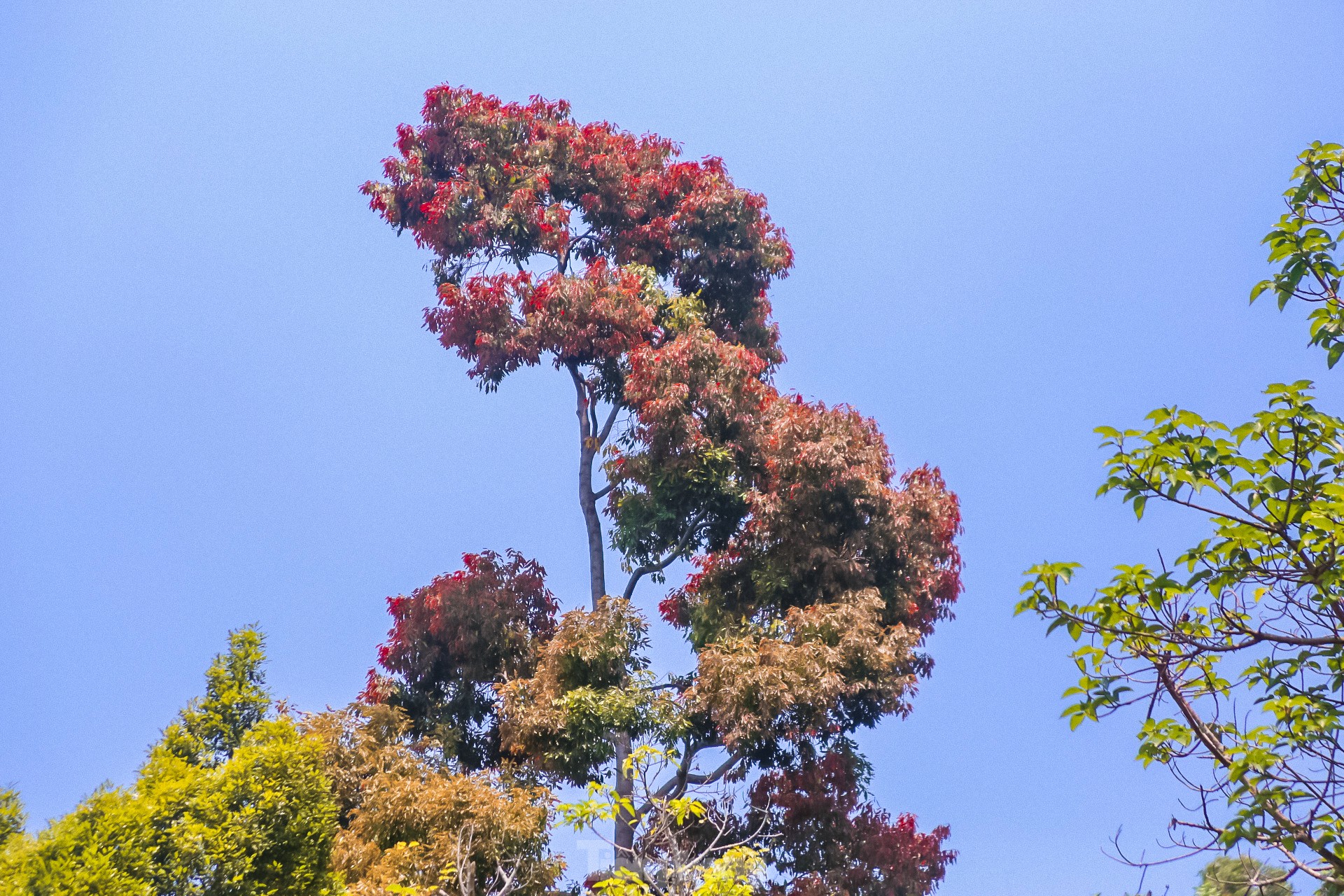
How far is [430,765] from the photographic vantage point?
12.8m

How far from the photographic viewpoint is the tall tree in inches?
476

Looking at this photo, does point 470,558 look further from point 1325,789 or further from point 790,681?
point 1325,789

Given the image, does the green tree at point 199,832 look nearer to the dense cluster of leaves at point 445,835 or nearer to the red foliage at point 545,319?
the dense cluster of leaves at point 445,835

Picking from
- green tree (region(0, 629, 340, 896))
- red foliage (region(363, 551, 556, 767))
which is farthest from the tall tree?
green tree (region(0, 629, 340, 896))

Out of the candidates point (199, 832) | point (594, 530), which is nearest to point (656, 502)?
point (594, 530)

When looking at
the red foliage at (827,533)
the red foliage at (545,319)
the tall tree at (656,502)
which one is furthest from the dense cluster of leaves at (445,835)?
the red foliage at (545,319)

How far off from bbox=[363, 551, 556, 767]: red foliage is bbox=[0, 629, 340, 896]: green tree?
4.71 metres

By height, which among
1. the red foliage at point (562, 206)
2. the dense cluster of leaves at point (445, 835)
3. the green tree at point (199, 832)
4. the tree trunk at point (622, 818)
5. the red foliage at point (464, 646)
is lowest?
the green tree at point (199, 832)

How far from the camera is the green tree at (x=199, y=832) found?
7.45 meters

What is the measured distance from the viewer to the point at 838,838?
39.7 ft

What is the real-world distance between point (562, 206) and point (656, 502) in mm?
5911

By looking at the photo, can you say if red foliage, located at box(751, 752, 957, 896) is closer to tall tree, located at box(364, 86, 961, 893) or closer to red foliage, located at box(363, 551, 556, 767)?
tall tree, located at box(364, 86, 961, 893)

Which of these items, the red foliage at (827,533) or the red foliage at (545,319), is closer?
the red foliage at (827,533)

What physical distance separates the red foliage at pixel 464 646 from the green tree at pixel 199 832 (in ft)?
15.4
